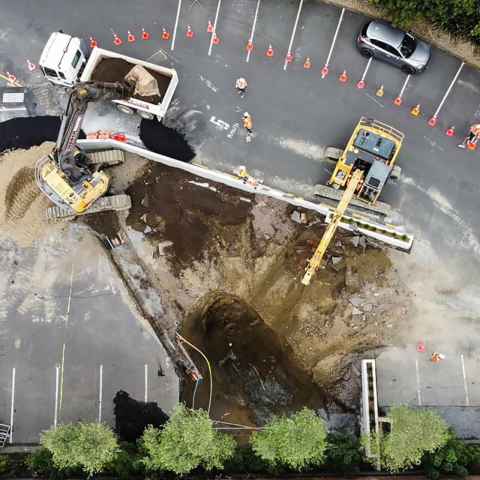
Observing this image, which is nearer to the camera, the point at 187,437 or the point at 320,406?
the point at 187,437

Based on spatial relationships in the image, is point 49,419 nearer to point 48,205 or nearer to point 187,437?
point 187,437

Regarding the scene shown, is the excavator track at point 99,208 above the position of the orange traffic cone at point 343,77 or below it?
below

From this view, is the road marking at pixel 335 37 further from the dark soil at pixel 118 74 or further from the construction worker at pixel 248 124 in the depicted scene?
the dark soil at pixel 118 74

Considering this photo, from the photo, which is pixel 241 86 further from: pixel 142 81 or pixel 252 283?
pixel 252 283

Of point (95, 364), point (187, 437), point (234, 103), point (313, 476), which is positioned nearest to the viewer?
point (187, 437)

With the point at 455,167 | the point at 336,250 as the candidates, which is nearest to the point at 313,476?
the point at 336,250

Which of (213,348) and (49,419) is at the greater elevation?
(213,348)

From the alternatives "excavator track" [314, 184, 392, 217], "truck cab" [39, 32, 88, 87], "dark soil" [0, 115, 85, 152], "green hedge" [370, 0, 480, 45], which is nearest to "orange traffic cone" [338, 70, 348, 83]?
"green hedge" [370, 0, 480, 45]

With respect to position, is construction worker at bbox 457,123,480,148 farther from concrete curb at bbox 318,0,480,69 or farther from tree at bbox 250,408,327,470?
tree at bbox 250,408,327,470

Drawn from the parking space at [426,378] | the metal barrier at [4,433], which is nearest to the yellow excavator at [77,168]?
the metal barrier at [4,433]
